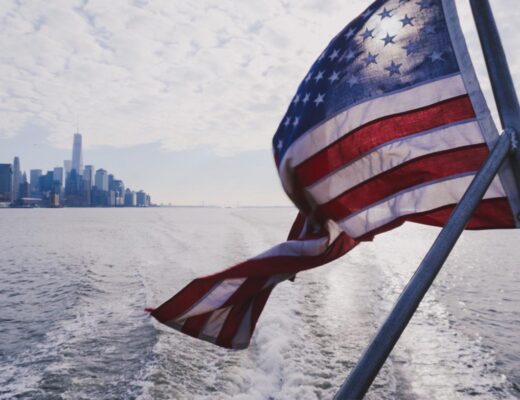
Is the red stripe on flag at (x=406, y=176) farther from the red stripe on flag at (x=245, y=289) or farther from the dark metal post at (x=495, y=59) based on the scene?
the red stripe on flag at (x=245, y=289)

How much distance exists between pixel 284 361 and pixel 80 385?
11.5 ft

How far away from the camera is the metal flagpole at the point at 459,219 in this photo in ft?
5.72

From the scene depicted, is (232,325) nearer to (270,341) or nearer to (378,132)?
(378,132)

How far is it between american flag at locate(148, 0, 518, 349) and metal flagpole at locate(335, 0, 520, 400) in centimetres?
20

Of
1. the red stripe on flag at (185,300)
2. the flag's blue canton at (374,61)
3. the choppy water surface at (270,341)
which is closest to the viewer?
the flag's blue canton at (374,61)

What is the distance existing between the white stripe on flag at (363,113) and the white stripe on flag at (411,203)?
1.64ft

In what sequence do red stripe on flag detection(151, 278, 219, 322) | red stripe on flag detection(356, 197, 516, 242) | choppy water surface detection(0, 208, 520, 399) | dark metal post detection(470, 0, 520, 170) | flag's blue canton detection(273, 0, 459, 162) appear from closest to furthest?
1. dark metal post detection(470, 0, 520, 170)
2. red stripe on flag detection(356, 197, 516, 242)
3. flag's blue canton detection(273, 0, 459, 162)
4. red stripe on flag detection(151, 278, 219, 322)
5. choppy water surface detection(0, 208, 520, 399)

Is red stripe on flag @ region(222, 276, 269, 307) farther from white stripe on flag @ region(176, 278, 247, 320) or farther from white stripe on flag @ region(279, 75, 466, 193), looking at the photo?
white stripe on flag @ region(279, 75, 466, 193)

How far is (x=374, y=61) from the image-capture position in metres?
2.73

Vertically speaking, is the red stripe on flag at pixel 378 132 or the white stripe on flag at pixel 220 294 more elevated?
the red stripe on flag at pixel 378 132

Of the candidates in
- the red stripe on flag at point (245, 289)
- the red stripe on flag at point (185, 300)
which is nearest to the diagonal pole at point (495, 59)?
the red stripe on flag at point (245, 289)

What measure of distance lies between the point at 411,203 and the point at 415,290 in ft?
3.15

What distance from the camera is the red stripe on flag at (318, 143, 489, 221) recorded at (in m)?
2.47

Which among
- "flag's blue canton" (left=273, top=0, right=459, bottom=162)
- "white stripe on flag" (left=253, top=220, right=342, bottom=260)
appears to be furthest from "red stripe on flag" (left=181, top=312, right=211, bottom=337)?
"flag's blue canton" (left=273, top=0, right=459, bottom=162)
